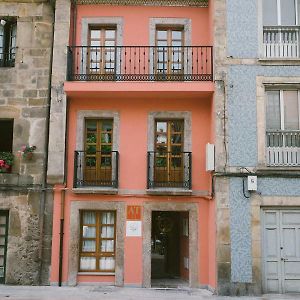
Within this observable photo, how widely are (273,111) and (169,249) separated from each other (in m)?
6.71

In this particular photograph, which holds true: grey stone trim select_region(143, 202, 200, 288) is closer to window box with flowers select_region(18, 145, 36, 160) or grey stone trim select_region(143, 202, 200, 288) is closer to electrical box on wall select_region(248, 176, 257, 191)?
electrical box on wall select_region(248, 176, 257, 191)

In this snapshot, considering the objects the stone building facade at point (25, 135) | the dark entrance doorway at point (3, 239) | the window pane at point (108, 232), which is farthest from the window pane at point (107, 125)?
the dark entrance doorway at point (3, 239)

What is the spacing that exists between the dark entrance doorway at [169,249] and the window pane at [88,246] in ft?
7.04

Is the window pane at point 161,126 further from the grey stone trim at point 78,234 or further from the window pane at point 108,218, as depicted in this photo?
the window pane at point 108,218

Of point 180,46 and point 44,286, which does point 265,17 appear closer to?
point 180,46

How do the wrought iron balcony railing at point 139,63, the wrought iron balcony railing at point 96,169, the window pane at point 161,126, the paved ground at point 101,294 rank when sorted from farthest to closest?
the window pane at point 161,126, the wrought iron balcony railing at point 139,63, the wrought iron balcony railing at point 96,169, the paved ground at point 101,294

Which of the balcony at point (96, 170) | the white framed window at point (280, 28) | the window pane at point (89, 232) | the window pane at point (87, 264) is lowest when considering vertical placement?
the window pane at point (87, 264)

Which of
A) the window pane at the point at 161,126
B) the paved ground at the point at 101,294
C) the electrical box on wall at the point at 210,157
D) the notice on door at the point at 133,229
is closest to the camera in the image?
the paved ground at the point at 101,294

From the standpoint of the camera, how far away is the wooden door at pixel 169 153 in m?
13.9

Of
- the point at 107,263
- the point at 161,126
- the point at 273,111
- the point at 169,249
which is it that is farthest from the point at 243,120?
the point at 169,249

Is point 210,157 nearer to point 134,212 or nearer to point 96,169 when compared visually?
point 134,212

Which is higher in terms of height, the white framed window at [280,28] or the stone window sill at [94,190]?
the white framed window at [280,28]

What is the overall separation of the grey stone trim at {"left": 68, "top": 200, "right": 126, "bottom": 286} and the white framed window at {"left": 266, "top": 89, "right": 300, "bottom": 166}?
4.41 m

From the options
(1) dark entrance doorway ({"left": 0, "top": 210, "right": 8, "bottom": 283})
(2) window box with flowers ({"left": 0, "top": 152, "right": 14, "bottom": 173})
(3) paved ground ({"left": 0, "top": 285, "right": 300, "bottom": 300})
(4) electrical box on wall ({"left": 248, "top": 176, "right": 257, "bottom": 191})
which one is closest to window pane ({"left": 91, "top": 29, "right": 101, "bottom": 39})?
(2) window box with flowers ({"left": 0, "top": 152, "right": 14, "bottom": 173})
